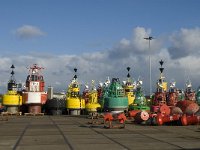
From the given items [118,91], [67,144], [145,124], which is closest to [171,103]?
[118,91]

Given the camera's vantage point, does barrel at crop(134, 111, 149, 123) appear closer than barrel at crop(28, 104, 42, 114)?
Yes

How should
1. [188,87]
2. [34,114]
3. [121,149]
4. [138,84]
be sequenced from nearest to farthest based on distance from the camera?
[121,149] < [34,114] < [138,84] < [188,87]

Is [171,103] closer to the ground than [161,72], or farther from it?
closer to the ground

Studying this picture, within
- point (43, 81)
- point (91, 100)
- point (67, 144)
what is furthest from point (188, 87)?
point (67, 144)

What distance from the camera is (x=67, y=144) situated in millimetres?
21594

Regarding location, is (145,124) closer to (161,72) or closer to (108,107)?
(108,107)

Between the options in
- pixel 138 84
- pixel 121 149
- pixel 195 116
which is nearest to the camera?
pixel 121 149

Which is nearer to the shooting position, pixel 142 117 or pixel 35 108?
pixel 142 117

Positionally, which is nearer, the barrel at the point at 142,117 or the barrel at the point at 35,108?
the barrel at the point at 142,117

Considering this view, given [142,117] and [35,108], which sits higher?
[35,108]

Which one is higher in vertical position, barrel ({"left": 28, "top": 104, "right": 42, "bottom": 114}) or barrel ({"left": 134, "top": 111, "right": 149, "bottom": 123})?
barrel ({"left": 28, "top": 104, "right": 42, "bottom": 114})

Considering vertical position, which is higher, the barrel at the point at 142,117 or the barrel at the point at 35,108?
the barrel at the point at 35,108

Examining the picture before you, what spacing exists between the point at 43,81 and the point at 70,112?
7842 mm

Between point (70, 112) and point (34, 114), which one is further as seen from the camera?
point (70, 112)
